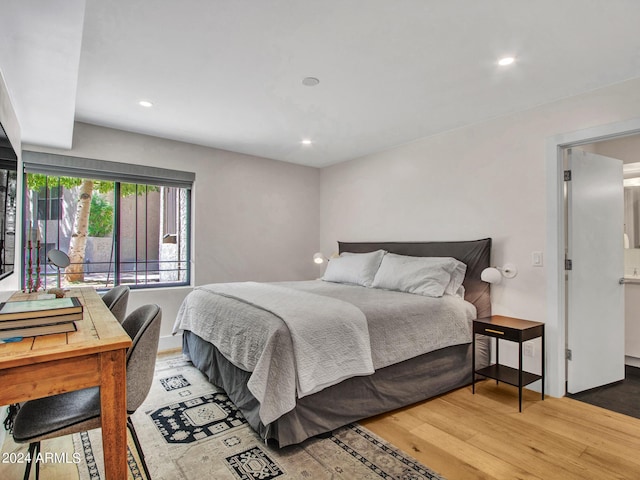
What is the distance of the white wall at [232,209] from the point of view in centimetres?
376

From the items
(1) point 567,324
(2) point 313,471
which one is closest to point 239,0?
(2) point 313,471

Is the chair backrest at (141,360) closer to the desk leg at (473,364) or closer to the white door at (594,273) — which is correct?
the desk leg at (473,364)

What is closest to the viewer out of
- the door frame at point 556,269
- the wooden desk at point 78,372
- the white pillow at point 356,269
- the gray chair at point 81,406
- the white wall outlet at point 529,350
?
the wooden desk at point 78,372

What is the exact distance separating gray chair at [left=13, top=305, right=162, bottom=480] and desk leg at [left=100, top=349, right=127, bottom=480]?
0.22 m

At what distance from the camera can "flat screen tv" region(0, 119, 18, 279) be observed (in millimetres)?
2004

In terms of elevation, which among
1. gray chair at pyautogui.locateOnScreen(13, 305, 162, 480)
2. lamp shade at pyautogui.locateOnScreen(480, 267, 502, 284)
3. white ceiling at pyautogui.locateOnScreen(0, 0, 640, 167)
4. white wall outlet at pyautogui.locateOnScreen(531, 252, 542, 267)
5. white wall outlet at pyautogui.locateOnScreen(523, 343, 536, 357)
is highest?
white ceiling at pyautogui.locateOnScreen(0, 0, 640, 167)

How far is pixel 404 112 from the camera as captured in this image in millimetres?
3150

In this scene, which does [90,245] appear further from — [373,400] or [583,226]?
[583,226]

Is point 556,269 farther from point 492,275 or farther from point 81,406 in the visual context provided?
point 81,406

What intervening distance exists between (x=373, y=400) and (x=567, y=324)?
1739 millimetres

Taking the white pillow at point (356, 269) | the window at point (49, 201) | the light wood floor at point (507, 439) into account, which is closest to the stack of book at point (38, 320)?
the light wood floor at point (507, 439)

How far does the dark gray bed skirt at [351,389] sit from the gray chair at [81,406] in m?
0.80

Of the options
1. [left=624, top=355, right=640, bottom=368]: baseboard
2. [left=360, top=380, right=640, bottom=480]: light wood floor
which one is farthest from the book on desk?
[left=624, top=355, right=640, bottom=368]: baseboard

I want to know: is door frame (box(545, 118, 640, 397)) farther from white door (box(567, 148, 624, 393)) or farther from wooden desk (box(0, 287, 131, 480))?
wooden desk (box(0, 287, 131, 480))
